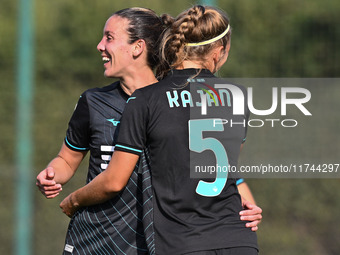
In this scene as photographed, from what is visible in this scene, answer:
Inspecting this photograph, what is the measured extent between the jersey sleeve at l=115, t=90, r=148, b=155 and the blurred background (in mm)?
3083

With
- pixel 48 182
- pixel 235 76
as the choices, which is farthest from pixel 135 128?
pixel 235 76

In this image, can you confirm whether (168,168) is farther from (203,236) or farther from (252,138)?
(252,138)

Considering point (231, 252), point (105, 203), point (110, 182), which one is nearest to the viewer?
point (231, 252)

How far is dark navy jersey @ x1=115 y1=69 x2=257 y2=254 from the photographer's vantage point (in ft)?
8.30

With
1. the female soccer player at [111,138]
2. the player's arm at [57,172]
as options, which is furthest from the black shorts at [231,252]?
the player's arm at [57,172]

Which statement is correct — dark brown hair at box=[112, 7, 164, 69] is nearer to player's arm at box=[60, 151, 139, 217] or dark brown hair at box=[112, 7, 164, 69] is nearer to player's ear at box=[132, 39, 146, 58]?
player's ear at box=[132, 39, 146, 58]

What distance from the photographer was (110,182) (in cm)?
265

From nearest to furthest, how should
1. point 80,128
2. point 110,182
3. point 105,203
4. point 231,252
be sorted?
1. point 231,252
2. point 110,182
3. point 105,203
4. point 80,128

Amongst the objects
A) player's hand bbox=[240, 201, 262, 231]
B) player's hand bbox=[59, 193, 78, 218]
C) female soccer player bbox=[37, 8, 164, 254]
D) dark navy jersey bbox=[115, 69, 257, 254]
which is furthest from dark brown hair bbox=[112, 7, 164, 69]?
player's hand bbox=[240, 201, 262, 231]

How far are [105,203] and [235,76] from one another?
3.10 metres

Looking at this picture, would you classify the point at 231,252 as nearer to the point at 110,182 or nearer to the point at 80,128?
the point at 110,182

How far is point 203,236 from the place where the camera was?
8.23ft

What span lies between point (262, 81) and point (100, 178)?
3.31 m

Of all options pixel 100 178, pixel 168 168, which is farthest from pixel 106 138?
pixel 168 168
